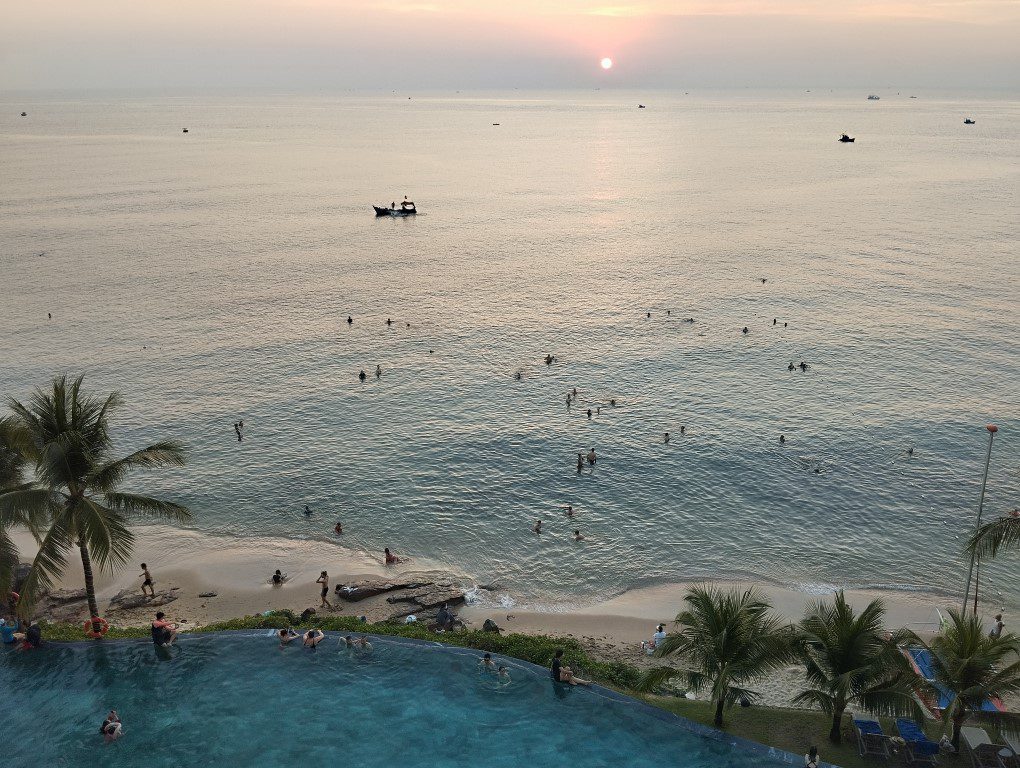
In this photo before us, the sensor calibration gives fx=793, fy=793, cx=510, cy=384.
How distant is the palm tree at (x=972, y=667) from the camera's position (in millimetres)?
20688

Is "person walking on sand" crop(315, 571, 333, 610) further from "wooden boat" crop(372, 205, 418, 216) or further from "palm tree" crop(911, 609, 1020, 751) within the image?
"wooden boat" crop(372, 205, 418, 216)

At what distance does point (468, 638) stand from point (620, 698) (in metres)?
6.03

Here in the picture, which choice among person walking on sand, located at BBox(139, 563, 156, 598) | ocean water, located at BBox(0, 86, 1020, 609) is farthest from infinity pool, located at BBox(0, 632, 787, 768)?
ocean water, located at BBox(0, 86, 1020, 609)

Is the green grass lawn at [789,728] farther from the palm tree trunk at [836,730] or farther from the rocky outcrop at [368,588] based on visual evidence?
the rocky outcrop at [368,588]

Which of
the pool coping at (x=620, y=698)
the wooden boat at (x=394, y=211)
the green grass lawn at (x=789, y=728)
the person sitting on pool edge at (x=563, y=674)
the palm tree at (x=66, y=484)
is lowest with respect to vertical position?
the green grass lawn at (x=789, y=728)

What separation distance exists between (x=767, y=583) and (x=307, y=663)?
22571 mm

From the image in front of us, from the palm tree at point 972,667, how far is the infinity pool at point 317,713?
5.14 metres

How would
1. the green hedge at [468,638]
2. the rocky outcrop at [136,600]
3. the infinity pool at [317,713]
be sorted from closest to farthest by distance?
the infinity pool at [317,713] < the green hedge at [468,638] < the rocky outcrop at [136,600]

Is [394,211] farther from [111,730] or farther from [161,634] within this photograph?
[111,730]

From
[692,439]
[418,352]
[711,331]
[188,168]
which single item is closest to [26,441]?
[692,439]

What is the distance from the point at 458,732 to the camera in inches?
915

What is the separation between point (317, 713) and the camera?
2403 cm

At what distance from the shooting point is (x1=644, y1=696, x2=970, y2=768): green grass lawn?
2250cm

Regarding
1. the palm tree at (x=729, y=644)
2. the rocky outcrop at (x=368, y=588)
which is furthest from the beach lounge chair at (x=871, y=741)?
the rocky outcrop at (x=368, y=588)
